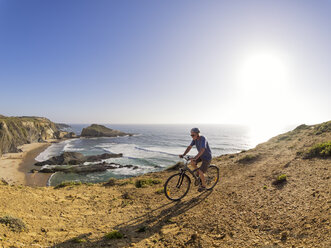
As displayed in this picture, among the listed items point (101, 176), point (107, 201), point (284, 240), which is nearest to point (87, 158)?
point (101, 176)

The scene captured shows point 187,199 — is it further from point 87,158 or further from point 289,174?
point 87,158

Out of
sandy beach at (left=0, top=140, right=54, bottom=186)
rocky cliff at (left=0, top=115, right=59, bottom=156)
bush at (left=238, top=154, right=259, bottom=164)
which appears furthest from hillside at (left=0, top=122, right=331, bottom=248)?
rocky cliff at (left=0, top=115, right=59, bottom=156)

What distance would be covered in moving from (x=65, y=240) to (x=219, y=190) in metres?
6.60

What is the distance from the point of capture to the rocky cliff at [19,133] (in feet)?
171

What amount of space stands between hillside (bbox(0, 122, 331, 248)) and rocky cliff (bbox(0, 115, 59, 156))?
5899cm

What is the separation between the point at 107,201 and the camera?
851 centimetres

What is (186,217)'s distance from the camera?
18.9ft

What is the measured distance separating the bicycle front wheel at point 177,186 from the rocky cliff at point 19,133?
61966mm

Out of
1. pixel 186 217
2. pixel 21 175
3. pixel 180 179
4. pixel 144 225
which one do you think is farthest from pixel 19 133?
pixel 186 217

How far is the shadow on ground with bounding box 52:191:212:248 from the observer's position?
4.48 m

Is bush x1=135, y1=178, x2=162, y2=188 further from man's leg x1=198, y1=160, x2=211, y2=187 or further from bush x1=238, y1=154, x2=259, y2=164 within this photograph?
bush x1=238, y1=154, x2=259, y2=164

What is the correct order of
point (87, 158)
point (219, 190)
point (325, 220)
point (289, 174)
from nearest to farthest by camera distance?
point (325, 220), point (219, 190), point (289, 174), point (87, 158)

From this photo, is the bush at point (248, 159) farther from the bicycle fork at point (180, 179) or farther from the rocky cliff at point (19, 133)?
the rocky cliff at point (19, 133)

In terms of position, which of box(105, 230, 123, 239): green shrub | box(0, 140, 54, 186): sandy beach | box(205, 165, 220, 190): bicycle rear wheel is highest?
box(205, 165, 220, 190): bicycle rear wheel
